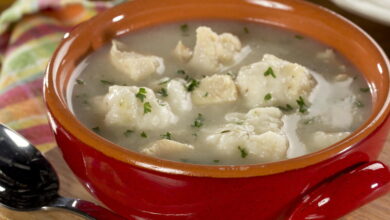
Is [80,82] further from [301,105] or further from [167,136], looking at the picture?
[301,105]

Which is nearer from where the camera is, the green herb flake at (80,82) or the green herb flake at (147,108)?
the green herb flake at (147,108)

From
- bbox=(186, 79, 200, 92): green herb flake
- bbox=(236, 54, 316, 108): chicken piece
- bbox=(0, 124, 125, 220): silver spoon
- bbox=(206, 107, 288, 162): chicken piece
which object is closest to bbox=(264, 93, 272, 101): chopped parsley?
bbox=(236, 54, 316, 108): chicken piece

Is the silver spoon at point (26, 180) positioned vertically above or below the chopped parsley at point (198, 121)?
below

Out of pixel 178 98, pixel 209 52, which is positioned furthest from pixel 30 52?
pixel 178 98

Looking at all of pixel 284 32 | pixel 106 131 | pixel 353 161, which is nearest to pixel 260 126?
pixel 353 161

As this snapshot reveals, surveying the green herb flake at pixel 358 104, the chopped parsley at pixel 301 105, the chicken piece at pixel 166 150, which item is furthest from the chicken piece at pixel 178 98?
the green herb flake at pixel 358 104

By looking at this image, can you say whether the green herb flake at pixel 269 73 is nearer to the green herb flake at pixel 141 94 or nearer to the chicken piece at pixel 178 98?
the chicken piece at pixel 178 98

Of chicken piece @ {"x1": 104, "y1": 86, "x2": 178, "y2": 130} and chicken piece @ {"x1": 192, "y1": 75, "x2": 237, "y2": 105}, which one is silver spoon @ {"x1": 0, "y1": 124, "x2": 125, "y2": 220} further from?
chicken piece @ {"x1": 192, "y1": 75, "x2": 237, "y2": 105}
